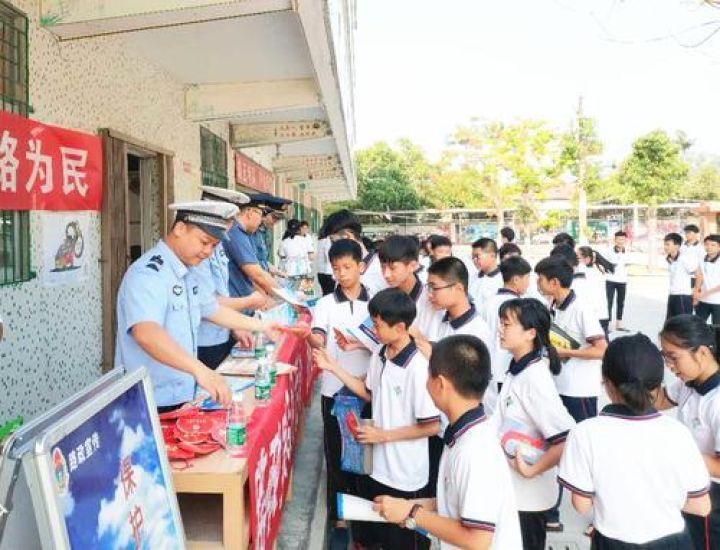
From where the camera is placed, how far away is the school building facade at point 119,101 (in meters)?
3.54

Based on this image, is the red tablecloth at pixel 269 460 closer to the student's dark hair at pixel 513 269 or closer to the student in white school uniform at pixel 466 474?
the student in white school uniform at pixel 466 474

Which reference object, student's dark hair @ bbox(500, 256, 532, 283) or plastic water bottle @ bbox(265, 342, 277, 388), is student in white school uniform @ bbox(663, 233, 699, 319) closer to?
student's dark hair @ bbox(500, 256, 532, 283)

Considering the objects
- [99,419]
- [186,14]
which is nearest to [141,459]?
[99,419]

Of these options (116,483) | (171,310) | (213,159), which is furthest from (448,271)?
(213,159)

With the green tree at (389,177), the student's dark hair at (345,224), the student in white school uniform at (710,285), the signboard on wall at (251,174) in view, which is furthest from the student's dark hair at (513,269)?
the green tree at (389,177)

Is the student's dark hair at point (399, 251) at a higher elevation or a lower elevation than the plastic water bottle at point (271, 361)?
higher

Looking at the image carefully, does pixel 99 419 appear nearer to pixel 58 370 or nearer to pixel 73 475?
pixel 73 475

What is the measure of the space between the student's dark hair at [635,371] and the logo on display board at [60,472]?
5.27 feet

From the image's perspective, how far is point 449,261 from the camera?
3.09 metres

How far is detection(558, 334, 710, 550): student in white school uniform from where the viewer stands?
191 cm

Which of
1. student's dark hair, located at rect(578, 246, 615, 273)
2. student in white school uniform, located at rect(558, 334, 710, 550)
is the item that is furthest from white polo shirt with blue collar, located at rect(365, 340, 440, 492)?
student's dark hair, located at rect(578, 246, 615, 273)

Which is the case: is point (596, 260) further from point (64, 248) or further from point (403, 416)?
point (64, 248)

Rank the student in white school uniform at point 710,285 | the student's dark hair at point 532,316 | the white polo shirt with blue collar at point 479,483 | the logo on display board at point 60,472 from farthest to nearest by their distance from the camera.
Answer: the student in white school uniform at point 710,285 → the student's dark hair at point 532,316 → the white polo shirt with blue collar at point 479,483 → the logo on display board at point 60,472

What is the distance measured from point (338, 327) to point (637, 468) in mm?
1665
